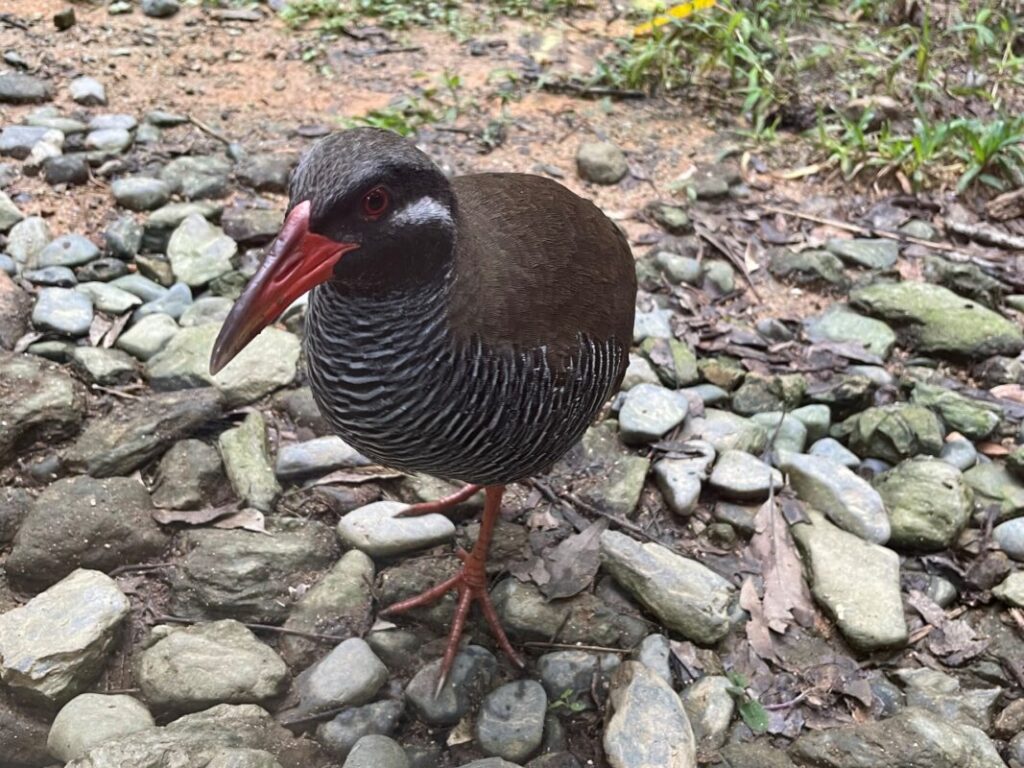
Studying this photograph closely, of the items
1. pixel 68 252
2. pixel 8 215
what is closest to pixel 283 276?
pixel 68 252

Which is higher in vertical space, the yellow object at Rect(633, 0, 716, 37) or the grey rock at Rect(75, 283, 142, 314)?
the yellow object at Rect(633, 0, 716, 37)

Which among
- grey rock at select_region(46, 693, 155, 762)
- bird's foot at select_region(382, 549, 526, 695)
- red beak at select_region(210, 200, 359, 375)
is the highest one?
red beak at select_region(210, 200, 359, 375)

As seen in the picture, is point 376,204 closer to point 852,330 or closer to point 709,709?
point 709,709

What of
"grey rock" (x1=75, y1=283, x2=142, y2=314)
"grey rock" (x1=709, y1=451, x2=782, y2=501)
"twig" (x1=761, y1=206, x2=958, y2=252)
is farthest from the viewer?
"twig" (x1=761, y1=206, x2=958, y2=252)

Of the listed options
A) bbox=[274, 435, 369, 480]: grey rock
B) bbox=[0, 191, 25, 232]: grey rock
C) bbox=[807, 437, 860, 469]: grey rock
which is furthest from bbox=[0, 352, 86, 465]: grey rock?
bbox=[807, 437, 860, 469]: grey rock

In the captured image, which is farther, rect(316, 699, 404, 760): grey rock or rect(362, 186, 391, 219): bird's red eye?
rect(316, 699, 404, 760): grey rock

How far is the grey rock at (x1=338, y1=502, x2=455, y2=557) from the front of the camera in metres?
3.61

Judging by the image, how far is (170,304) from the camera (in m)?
4.49

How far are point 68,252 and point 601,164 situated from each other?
2.92m

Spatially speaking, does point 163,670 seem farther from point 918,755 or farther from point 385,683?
point 918,755

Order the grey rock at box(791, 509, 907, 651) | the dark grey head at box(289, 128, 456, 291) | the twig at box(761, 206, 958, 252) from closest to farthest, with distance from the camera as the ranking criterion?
the dark grey head at box(289, 128, 456, 291)
the grey rock at box(791, 509, 907, 651)
the twig at box(761, 206, 958, 252)

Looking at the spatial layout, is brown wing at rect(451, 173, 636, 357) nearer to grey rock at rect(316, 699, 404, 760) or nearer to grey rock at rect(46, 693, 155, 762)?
grey rock at rect(316, 699, 404, 760)

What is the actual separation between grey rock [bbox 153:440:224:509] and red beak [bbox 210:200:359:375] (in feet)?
4.67

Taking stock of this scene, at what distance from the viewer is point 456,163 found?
5648 mm
